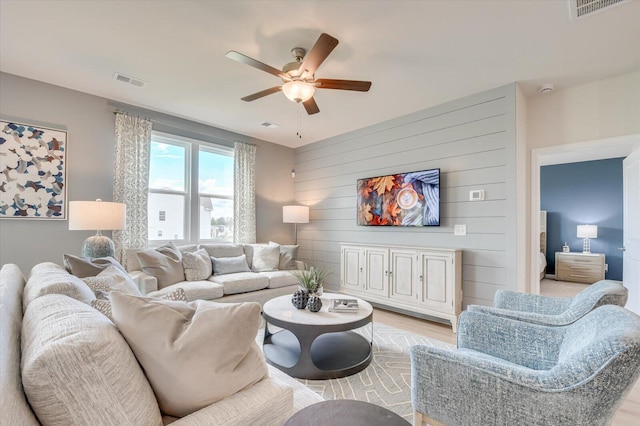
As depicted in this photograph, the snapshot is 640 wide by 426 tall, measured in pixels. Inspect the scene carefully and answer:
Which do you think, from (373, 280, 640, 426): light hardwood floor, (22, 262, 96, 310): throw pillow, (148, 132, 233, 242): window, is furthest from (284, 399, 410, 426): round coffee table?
(148, 132, 233, 242): window

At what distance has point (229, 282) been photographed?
11.6 feet

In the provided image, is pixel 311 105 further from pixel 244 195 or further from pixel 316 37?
pixel 244 195

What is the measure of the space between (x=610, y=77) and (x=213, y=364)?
14.0 ft

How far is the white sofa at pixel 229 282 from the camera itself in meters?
3.18

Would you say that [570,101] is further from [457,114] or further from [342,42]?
[342,42]

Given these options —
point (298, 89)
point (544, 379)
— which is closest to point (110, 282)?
point (298, 89)

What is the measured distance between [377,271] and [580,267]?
4.92 meters

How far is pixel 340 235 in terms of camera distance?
489 cm

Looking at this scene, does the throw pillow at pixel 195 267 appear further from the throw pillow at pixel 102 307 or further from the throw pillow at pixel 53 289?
the throw pillow at pixel 102 307

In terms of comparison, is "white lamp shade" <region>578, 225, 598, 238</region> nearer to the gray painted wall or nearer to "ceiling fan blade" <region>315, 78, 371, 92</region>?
"ceiling fan blade" <region>315, 78, 371, 92</region>

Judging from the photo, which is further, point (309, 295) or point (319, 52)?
point (309, 295)

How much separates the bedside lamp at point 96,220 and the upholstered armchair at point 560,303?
3.23 meters

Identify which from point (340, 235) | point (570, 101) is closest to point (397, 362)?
point (340, 235)

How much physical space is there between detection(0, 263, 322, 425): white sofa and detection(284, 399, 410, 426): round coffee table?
115mm
